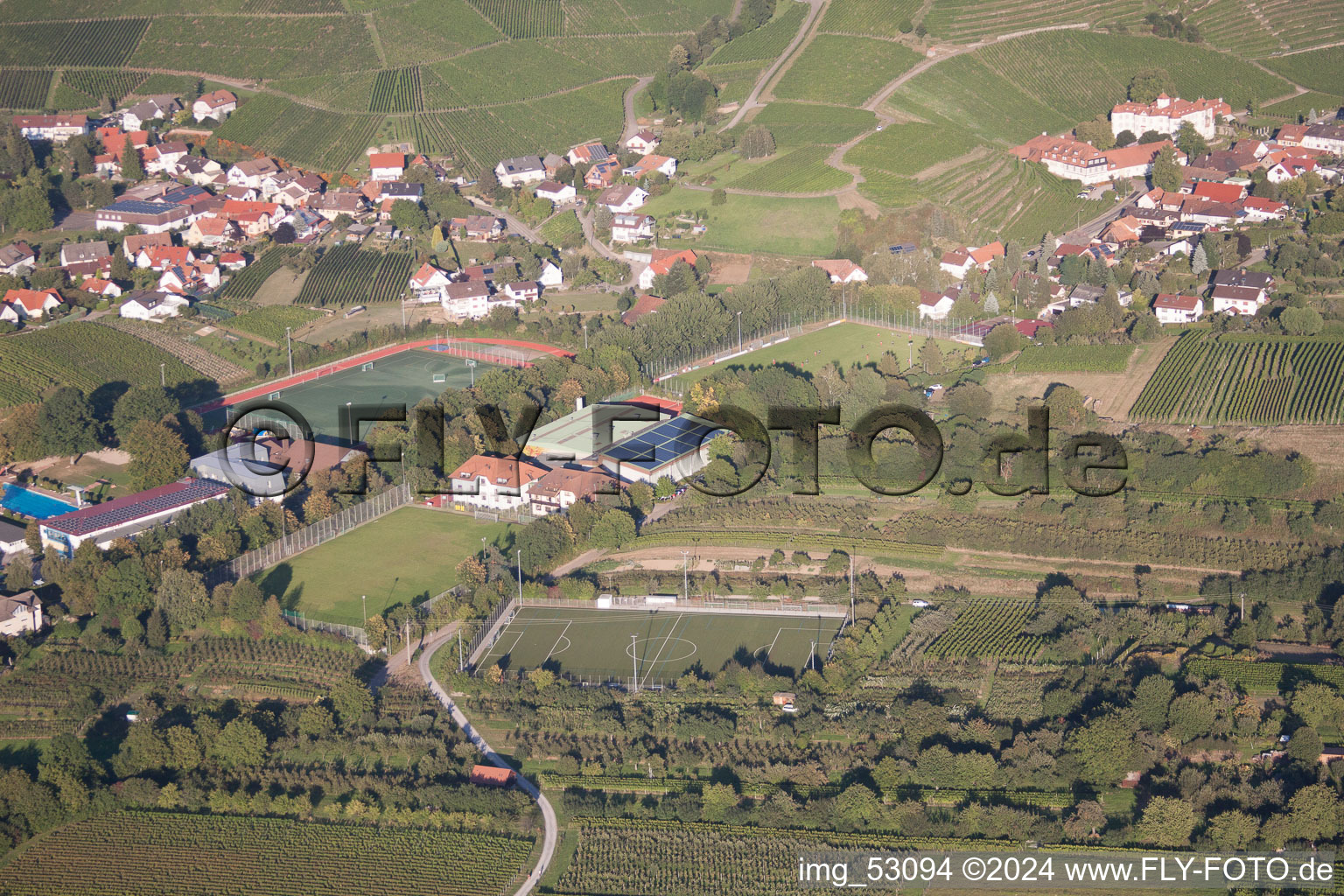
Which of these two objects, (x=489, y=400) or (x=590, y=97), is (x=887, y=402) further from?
(x=590, y=97)

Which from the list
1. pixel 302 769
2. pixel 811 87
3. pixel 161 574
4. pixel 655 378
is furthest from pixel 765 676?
pixel 811 87

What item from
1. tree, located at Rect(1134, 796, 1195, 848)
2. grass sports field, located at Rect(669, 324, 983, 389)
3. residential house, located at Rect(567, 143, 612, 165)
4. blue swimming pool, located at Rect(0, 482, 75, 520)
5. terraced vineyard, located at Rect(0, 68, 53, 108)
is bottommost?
tree, located at Rect(1134, 796, 1195, 848)

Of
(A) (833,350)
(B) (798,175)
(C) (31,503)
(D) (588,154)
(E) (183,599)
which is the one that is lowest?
(E) (183,599)

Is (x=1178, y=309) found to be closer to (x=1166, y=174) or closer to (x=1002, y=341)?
(x=1002, y=341)

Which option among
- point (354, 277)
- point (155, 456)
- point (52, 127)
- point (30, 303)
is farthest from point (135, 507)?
point (52, 127)

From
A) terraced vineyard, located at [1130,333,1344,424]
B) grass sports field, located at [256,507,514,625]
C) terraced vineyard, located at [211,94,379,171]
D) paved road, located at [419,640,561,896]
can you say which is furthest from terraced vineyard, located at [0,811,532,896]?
terraced vineyard, located at [211,94,379,171]

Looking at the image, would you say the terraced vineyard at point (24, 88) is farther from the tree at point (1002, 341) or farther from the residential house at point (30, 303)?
the tree at point (1002, 341)

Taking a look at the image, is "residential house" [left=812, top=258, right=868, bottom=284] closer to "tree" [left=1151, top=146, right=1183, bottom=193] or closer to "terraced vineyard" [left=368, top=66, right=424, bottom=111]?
"tree" [left=1151, top=146, right=1183, bottom=193]
